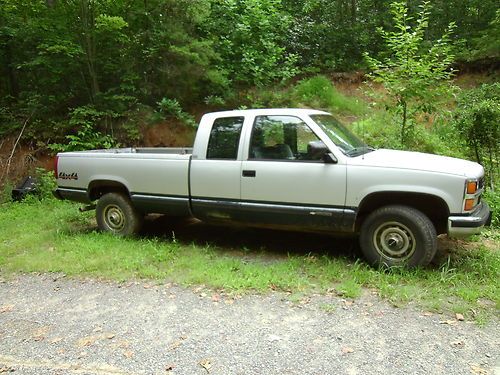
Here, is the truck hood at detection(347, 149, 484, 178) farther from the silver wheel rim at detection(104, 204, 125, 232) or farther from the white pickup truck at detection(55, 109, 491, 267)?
the silver wheel rim at detection(104, 204, 125, 232)

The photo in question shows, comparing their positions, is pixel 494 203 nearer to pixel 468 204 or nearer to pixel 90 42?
pixel 468 204

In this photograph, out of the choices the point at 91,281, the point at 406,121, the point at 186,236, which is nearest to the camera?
the point at 91,281

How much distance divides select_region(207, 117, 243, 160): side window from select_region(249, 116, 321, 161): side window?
0.86ft

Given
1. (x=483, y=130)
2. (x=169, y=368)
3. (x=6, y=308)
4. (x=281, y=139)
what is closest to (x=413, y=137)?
(x=483, y=130)

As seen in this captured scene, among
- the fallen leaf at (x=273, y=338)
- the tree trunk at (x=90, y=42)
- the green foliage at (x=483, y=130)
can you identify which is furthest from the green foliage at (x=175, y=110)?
the fallen leaf at (x=273, y=338)

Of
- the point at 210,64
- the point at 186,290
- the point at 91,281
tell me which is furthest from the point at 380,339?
the point at 210,64

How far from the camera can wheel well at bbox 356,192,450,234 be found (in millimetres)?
5070

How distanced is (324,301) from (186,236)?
123 inches

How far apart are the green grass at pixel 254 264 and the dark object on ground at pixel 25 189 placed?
2.61m

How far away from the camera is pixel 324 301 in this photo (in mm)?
4559

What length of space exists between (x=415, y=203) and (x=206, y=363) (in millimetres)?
3225

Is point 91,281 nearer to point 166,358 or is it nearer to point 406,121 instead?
point 166,358

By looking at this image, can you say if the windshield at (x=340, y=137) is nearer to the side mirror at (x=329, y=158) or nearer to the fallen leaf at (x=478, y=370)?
the side mirror at (x=329, y=158)

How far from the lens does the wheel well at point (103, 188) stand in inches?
270
